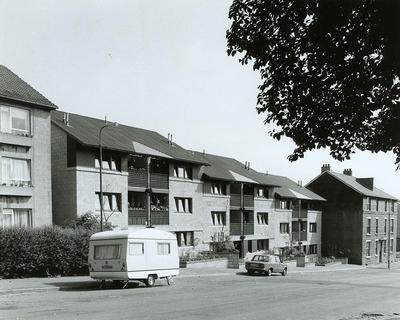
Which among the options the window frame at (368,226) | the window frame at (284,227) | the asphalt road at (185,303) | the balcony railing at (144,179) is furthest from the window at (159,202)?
the window frame at (368,226)

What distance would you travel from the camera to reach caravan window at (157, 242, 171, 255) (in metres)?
23.3

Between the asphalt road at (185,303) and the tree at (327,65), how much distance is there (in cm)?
651

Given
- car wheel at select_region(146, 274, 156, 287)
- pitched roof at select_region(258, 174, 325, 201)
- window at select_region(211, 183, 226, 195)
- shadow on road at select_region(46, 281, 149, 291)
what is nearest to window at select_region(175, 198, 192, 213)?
window at select_region(211, 183, 226, 195)

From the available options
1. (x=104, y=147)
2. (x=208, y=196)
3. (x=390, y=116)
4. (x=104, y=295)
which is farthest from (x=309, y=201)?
(x=390, y=116)

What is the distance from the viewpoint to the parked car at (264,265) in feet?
110

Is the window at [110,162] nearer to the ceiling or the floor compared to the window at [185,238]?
nearer to the ceiling

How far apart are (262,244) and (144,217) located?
798 inches

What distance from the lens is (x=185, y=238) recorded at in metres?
40.1

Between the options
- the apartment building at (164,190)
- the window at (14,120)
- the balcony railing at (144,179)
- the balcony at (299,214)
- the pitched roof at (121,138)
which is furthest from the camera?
the balcony at (299,214)

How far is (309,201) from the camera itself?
6384 cm

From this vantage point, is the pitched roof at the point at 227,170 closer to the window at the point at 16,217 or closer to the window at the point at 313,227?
the window at the point at 313,227

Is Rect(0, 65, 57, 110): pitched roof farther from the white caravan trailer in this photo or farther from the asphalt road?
the asphalt road

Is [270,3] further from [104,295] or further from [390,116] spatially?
[104,295]

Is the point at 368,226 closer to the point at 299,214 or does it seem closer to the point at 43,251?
the point at 299,214
